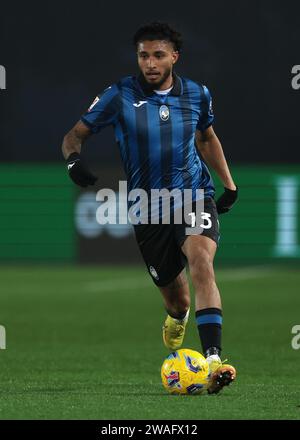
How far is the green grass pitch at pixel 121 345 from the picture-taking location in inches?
279

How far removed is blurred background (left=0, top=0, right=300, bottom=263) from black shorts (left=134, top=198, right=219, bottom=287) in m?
10.7

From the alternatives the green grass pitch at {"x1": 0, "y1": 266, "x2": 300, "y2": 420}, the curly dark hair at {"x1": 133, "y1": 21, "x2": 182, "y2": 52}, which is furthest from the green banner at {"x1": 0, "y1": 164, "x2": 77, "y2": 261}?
the curly dark hair at {"x1": 133, "y1": 21, "x2": 182, "y2": 52}

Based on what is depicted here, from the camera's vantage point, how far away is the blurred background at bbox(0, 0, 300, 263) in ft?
63.2

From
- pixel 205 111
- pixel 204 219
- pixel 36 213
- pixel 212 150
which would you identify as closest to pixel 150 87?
pixel 205 111

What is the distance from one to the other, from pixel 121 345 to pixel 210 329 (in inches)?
149

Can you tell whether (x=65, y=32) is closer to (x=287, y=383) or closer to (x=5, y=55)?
(x=5, y=55)

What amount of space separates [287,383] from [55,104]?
1168cm

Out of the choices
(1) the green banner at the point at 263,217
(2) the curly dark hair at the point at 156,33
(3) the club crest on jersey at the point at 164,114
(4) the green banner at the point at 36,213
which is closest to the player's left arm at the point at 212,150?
(3) the club crest on jersey at the point at 164,114

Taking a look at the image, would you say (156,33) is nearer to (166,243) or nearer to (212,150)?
(212,150)

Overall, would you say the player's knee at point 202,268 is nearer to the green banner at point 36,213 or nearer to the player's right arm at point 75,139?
the player's right arm at point 75,139

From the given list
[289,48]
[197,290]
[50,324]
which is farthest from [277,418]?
[289,48]

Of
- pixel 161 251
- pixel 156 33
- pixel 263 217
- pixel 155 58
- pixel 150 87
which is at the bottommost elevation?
pixel 263 217

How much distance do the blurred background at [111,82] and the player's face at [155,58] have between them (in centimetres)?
1085

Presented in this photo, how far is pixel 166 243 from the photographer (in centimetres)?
844
